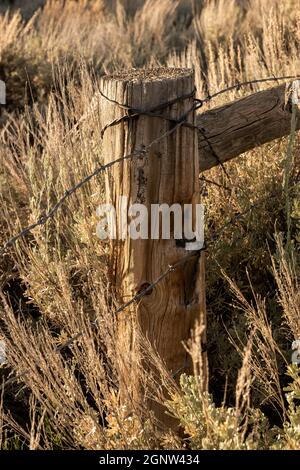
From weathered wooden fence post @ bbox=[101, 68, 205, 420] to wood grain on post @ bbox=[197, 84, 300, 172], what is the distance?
1.56 feet

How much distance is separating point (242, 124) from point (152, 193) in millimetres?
847

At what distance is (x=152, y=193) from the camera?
9.78ft

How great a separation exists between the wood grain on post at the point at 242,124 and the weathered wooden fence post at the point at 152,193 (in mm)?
477

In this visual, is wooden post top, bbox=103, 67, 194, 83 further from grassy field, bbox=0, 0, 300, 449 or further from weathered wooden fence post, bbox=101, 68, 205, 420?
grassy field, bbox=0, 0, 300, 449

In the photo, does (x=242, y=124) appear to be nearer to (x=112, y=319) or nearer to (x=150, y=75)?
(x=150, y=75)

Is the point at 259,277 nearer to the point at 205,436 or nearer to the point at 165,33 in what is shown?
the point at 205,436

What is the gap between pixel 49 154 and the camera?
4637mm

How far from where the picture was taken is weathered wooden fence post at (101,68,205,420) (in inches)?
116

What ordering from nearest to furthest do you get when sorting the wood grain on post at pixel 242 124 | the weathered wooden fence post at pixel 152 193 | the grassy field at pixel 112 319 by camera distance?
the grassy field at pixel 112 319 < the weathered wooden fence post at pixel 152 193 < the wood grain on post at pixel 242 124

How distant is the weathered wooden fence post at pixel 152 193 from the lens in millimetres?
2936

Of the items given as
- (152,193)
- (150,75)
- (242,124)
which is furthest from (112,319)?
(242,124)

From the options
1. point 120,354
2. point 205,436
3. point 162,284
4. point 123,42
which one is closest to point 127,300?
point 162,284

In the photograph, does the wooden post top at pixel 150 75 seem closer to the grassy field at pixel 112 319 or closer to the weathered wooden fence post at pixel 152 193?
the weathered wooden fence post at pixel 152 193

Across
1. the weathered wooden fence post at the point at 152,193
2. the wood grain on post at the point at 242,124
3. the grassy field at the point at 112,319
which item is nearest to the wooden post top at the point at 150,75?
the weathered wooden fence post at the point at 152,193
